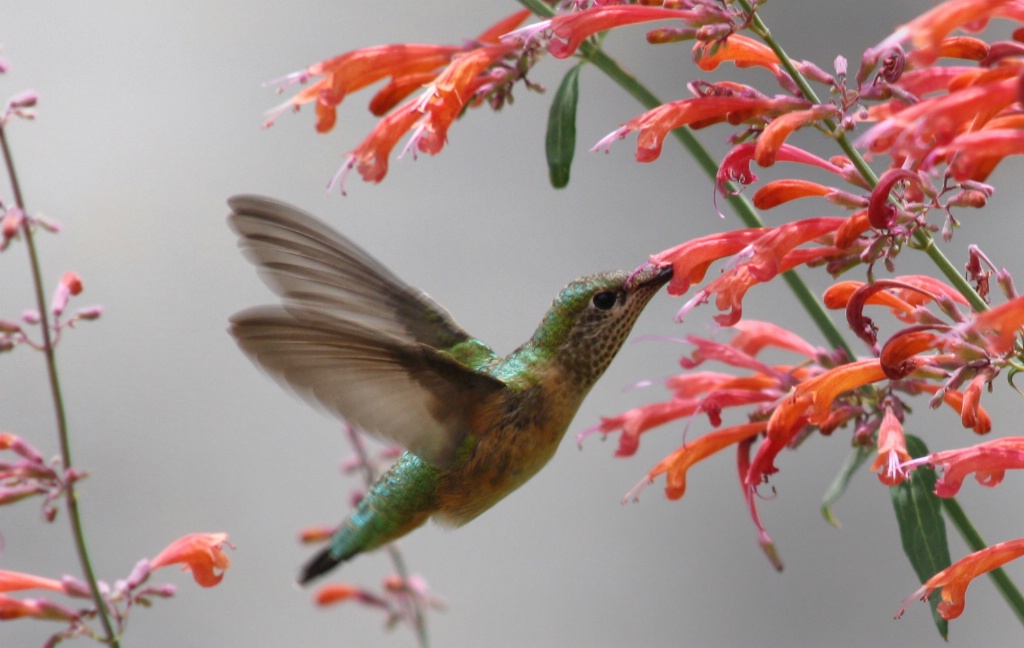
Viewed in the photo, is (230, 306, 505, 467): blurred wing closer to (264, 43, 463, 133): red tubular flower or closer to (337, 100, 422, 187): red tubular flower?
(337, 100, 422, 187): red tubular flower

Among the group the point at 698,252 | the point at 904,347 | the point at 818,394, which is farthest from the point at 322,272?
the point at 904,347

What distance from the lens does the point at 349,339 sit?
186 cm

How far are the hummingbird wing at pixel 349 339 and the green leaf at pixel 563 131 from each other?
35cm

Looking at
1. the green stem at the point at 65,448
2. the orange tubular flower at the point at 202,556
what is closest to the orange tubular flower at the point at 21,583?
the orange tubular flower at the point at 202,556

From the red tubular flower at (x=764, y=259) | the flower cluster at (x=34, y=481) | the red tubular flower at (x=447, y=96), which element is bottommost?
the red tubular flower at (x=764, y=259)

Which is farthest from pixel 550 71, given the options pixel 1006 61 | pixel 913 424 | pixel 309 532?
pixel 1006 61

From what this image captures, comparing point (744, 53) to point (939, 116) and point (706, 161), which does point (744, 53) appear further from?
point (939, 116)

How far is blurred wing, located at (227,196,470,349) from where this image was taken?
1844 mm

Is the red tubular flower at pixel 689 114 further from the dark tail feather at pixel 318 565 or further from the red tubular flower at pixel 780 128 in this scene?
the dark tail feather at pixel 318 565

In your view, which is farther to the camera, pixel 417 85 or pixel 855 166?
pixel 417 85

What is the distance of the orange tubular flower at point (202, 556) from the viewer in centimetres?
224

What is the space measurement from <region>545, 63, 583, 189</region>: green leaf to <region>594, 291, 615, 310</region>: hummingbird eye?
9.6 inches

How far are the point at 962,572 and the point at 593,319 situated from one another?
748 millimetres

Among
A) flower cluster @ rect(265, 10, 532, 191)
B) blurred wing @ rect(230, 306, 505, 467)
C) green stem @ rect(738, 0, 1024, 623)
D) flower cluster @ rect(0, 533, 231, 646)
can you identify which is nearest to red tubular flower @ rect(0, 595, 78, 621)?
flower cluster @ rect(0, 533, 231, 646)
